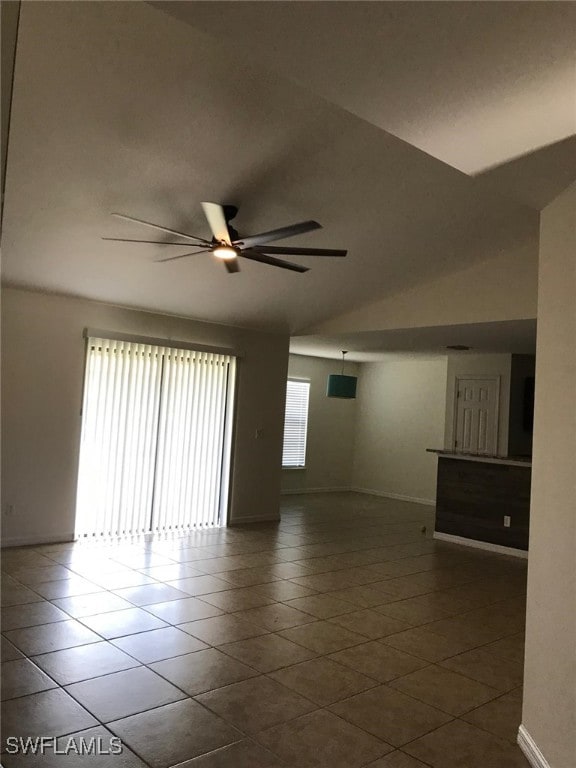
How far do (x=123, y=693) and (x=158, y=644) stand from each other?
0.67m

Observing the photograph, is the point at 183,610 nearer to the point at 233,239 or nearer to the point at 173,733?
the point at 173,733

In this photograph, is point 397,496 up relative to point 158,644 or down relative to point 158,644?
up

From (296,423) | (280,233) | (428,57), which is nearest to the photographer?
(428,57)

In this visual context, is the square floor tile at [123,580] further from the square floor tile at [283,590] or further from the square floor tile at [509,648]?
the square floor tile at [509,648]

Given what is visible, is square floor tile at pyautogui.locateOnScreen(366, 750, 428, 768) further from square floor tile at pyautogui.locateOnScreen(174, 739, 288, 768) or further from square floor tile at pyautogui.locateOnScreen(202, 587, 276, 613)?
square floor tile at pyautogui.locateOnScreen(202, 587, 276, 613)

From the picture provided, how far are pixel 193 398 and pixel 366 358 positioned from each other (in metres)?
4.41

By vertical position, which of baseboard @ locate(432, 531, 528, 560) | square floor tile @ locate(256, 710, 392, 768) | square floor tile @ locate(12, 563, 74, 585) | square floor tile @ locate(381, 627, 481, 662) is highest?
baseboard @ locate(432, 531, 528, 560)

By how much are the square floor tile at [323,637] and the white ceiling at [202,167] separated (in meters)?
2.98

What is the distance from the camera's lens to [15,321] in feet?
19.3

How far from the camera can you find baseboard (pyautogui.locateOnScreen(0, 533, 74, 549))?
586 centimetres

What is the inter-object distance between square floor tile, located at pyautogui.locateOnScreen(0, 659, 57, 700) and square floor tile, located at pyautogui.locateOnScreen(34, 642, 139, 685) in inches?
2.0

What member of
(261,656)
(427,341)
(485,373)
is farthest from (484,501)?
(261,656)

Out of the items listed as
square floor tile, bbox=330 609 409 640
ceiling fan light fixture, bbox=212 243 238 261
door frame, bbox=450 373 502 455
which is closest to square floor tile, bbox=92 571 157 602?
square floor tile, bbox=330 609 409 640

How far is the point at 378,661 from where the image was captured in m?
3.80
